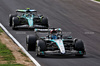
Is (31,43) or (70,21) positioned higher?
(70,21)

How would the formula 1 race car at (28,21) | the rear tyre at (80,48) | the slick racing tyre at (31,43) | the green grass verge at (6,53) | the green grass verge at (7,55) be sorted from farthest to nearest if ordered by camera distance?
the formula 1 race car at (28,21)
the slick racing tyre at (31,43)
the rear tyre at (80,48)
the green grass verge at (6,53)
the green grass verge at (7,55)

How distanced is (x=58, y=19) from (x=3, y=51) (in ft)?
52.0

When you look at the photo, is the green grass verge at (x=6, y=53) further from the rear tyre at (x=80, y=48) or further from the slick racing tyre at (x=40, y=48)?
the rear tyre at (x=80, y=48)

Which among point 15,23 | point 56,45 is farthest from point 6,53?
point 15,23

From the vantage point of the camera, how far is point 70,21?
115 ft

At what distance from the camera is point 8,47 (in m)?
22.0

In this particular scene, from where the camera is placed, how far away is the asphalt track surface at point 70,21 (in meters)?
19.0

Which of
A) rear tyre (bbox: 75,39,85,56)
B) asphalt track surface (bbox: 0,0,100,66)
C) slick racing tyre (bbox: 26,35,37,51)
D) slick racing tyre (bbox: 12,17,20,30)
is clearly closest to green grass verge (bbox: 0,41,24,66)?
slick racing tyre (bbox: 26,35,37,51)

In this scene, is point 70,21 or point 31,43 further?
point 70,21

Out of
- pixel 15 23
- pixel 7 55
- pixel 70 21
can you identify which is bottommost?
pixel 7 55

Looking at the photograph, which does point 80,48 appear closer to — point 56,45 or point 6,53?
point 56,45

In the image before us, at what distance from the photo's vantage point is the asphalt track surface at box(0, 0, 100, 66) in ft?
62.4

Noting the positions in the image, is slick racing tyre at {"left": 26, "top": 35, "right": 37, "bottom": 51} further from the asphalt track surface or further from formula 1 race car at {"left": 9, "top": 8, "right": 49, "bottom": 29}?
formula 1 race car at {"left": 9, "top": 8, "right": 49, "bottom": 29}

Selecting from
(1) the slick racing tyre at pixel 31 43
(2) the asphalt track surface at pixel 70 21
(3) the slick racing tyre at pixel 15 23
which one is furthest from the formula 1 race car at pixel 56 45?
(3) the slick racing tyre at pixel 15 23
